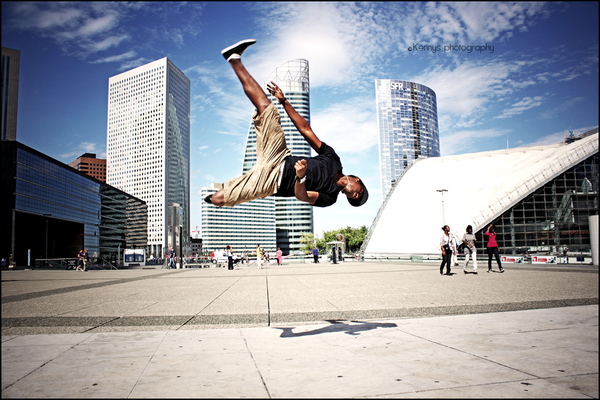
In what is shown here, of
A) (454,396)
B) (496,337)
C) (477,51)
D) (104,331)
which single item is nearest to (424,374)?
(454,396)

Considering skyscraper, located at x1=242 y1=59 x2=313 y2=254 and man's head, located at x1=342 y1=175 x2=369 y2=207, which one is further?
skyscraper, located at x1=242 y1=59 x2=313 y2=254

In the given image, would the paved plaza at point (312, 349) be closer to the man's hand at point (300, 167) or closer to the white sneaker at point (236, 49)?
the man's hand at point (300, 167)

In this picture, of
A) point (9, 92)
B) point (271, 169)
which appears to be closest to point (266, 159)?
point (271, 169)

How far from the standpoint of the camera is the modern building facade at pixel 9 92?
3303 millimetres

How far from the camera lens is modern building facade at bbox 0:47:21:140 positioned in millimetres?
3303

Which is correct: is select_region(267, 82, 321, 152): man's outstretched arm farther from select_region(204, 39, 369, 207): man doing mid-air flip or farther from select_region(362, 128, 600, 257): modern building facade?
select_region(362, 128, 600, 257): modern building facade

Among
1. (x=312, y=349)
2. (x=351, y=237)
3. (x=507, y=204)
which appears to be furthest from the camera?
(x=351, y=237)

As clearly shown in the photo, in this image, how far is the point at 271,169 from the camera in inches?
199

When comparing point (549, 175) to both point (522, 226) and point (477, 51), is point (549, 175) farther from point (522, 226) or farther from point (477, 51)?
point (477, 51)

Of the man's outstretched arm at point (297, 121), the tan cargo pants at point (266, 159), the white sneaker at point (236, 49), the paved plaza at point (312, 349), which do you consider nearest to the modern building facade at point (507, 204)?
the paved plaza at point (312, 349)

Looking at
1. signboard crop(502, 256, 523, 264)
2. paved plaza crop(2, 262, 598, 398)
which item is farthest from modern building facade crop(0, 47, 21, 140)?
signboard crop(502, 256, 523, 264)

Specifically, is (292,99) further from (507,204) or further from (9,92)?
(507,204)

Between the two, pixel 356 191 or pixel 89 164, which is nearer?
pixel 356 191

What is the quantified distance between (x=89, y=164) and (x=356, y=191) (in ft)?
15.0
